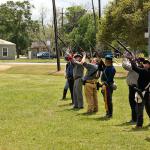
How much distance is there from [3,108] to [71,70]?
2863mm

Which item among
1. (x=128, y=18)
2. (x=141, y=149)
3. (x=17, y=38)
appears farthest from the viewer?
(x=17, y=38)

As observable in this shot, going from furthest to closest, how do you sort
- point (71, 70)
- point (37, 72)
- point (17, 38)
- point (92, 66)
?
1. point (17, 38)
2. point (37, 72)
3. point (71, 70)
4. point (92, 66)

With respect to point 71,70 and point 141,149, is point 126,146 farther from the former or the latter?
point 71,70

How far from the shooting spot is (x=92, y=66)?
52.4 ft

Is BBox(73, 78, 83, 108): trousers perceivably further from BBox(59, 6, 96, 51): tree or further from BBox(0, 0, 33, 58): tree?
BBox(0, 0, 33, 58): tree

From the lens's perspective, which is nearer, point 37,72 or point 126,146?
point 126,146

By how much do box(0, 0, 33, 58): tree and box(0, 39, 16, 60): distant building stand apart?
51.5ft

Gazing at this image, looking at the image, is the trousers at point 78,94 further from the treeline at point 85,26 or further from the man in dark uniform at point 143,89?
the treeline at point 85,26

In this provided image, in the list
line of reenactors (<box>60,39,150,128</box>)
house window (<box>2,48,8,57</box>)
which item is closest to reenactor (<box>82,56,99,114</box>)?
line of reenactors (<box>60,39,150,128</box>)

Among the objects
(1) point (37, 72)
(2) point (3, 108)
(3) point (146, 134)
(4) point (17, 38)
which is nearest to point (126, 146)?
(3) point (146, 134)

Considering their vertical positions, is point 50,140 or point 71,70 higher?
point 71,70

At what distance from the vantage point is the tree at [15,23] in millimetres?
97750

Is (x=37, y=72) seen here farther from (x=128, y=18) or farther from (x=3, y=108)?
(x=3, y=108)

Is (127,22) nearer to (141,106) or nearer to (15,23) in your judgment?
(141,106)
